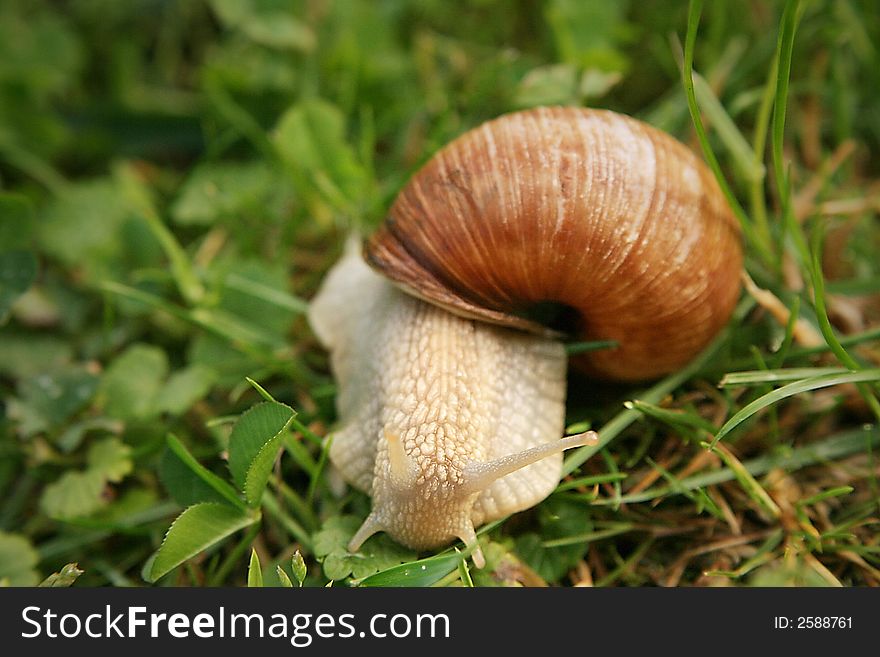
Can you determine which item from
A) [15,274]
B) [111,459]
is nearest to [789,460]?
[111,459]

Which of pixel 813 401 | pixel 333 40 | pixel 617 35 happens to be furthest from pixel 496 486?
pixel 333 40

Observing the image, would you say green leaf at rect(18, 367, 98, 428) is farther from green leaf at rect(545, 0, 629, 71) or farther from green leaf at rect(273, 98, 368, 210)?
green leaf at rect(545, 0, 629, 71)

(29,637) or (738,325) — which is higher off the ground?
(738,325)

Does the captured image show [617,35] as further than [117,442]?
Yes

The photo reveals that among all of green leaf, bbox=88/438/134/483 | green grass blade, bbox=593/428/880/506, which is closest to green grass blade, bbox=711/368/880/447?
green grass blade, bbox=593/428/880/506

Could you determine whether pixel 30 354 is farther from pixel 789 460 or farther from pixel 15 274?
pixel 789 460

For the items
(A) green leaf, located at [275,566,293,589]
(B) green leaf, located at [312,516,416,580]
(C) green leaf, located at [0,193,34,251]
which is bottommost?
(A) green leaf, located at [275,566,293,589]

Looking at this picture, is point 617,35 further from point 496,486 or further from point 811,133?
point 496,486
